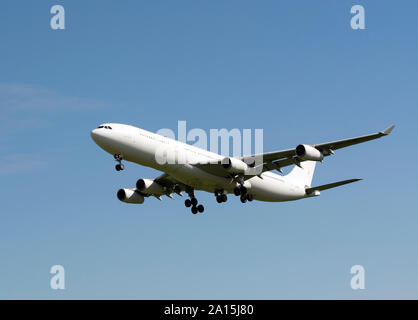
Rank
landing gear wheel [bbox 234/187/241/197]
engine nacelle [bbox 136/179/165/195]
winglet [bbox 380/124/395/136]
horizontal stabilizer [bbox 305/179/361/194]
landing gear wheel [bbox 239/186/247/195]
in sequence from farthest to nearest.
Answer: engine nacelle [bbox 136/179/165/195]
horizontal stabilizer [bbox 305/179/361/194]
landing gear wheel [bbox 234/187/241/197]
landing gear wheel [bbox 239/186/247/195]
winglet [bbox 380/124/395/136]

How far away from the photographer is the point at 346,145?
5188cm

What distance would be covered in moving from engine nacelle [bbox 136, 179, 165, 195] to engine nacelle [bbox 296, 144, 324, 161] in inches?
540

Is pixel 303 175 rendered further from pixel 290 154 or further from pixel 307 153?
pixel 307 153

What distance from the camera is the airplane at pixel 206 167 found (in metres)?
50.7

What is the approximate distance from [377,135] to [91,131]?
20945 mm

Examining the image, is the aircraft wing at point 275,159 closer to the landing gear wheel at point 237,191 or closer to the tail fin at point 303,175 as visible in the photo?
the landing gear wheel at point 237,191

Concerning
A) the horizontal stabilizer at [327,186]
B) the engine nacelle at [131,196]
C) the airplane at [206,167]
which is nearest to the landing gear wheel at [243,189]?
the airplane at [206,167]

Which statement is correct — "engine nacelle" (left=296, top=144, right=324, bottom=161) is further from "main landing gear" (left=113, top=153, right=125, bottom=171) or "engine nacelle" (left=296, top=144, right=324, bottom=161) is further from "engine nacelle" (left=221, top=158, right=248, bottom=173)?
"main landing gear" (left=113, top=153, right=125, bottom=171)

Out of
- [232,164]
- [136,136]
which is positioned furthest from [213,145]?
[136,136]

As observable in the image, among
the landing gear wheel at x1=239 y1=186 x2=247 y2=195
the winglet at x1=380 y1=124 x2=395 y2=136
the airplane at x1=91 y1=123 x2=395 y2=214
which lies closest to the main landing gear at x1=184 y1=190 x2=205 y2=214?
the airplane at x1=91 y1=123 x2=395 y2=214

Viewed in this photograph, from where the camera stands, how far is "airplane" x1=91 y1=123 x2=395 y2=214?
166ft
